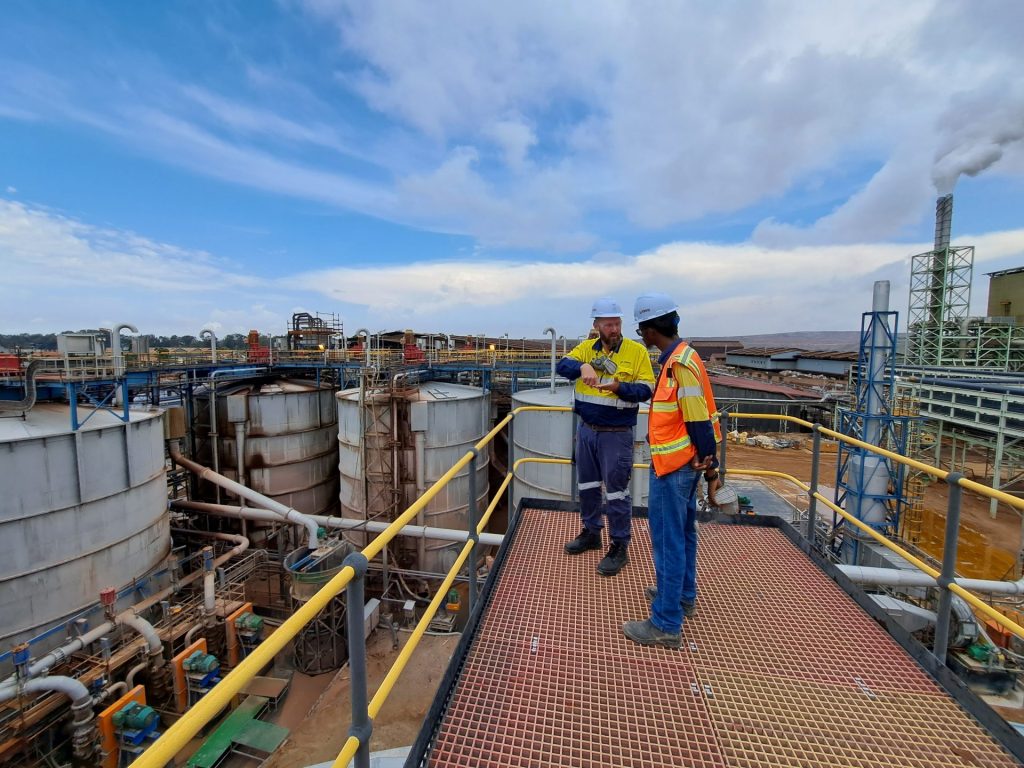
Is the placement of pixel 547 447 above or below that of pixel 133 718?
above

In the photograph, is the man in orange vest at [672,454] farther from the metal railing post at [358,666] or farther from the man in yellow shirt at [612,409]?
the metal railing post at [358,666]

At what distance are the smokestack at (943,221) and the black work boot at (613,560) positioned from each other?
1246 inches

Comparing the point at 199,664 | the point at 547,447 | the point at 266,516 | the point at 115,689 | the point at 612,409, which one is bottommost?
the point at 199,664

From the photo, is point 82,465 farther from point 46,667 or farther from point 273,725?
point 273,725

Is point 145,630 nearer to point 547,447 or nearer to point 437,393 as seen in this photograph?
point 437,393

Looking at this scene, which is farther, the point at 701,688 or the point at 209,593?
the point at 209,593

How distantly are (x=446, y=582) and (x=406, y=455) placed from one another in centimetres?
1051

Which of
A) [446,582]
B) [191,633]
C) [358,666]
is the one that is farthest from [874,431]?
[191,633]

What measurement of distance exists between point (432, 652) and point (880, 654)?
8495mm

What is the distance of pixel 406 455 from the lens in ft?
42.6

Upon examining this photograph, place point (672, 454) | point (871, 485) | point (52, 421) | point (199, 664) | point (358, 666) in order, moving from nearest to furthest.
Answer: point (358, 666), point (672, 454), point (52, 421), point (199, 664), point (871, 485)

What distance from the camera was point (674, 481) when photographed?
2.79 m

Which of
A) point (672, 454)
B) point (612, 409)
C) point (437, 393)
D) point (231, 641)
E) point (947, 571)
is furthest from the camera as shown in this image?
point (437, 393)

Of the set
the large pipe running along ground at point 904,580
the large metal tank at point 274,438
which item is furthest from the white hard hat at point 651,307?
the large metal tank at point 274,438
